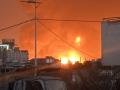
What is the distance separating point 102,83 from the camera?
2195cm

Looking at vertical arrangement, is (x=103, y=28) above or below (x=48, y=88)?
above

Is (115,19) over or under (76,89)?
over

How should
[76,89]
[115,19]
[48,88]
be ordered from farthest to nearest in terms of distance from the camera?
[115,19] → [76,89] → [48,88]

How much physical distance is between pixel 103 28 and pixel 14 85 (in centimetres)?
2288

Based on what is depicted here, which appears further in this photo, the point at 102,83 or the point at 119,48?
the point at 119,48

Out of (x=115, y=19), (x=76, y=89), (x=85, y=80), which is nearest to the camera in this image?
(x=76, y=89)

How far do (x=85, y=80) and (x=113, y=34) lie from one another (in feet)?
55.1

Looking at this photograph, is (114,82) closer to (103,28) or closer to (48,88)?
(48,88)

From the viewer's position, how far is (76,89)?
59.6 feet

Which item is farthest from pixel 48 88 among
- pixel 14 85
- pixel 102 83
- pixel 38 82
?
pixel 102 83

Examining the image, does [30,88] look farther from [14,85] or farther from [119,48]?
[119,48]

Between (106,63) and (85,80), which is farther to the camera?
(106,63)

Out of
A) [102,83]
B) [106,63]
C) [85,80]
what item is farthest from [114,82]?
[106,63]

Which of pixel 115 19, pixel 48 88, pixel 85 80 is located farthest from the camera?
pixel 115 19
